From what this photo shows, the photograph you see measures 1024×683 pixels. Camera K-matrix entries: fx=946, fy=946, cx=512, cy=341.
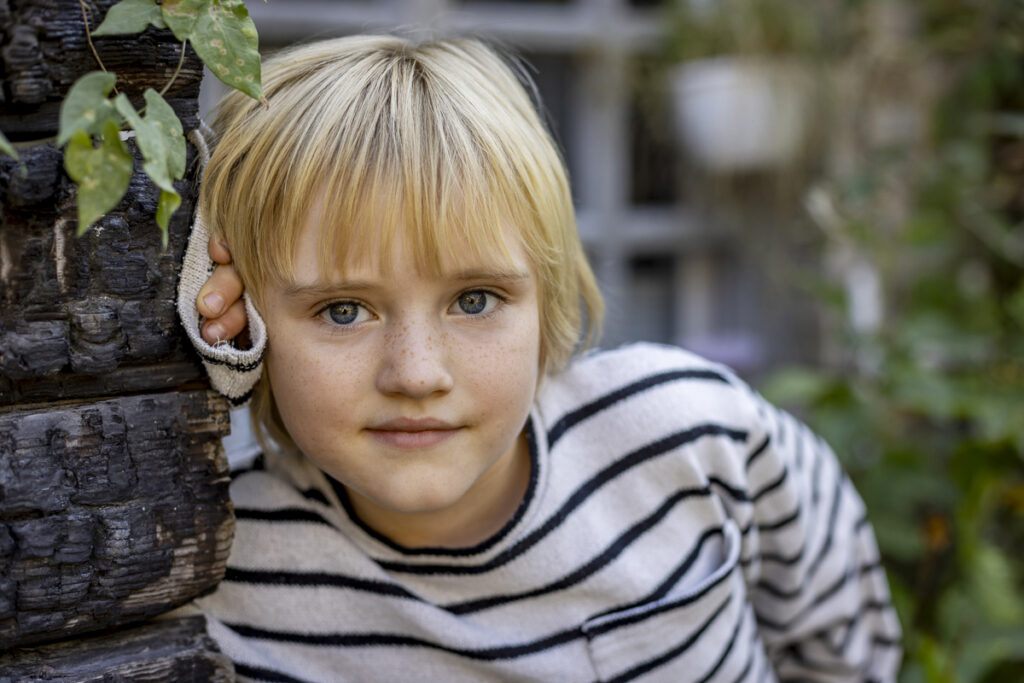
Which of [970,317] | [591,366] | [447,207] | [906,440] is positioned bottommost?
[906,440]

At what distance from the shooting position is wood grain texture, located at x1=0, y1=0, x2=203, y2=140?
0.70m

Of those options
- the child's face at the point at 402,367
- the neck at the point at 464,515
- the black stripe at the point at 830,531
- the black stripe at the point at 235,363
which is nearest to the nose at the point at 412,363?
the child's face at the point at 402,367

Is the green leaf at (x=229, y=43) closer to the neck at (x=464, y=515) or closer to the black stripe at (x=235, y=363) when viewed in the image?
the black stripe at (x=235, y=363)

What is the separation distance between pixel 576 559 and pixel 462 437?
0.25m

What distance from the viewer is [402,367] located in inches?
34.1

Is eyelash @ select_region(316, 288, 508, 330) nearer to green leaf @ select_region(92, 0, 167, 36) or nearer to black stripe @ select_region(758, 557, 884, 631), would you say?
green leaf @ select_region(92, 0, 167, 36)

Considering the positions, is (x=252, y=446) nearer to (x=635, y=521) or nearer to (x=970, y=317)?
(x=635, y=521)

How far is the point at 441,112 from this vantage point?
929 millimetres

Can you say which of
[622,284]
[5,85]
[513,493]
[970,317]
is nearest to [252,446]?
[513,493]

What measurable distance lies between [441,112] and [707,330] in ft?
6.81

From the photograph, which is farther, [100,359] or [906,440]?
[906,440]

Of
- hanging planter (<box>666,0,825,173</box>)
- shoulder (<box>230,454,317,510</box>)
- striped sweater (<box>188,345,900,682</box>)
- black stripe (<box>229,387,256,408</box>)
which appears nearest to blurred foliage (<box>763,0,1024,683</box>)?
hanging planter (<box>666,0,825,173</box>)

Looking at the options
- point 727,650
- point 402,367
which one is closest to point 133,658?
point 402,367

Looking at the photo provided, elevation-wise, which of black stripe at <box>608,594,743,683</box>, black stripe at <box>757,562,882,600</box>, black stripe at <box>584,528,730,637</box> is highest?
black stripe at <box>584,528,730,637</box>
